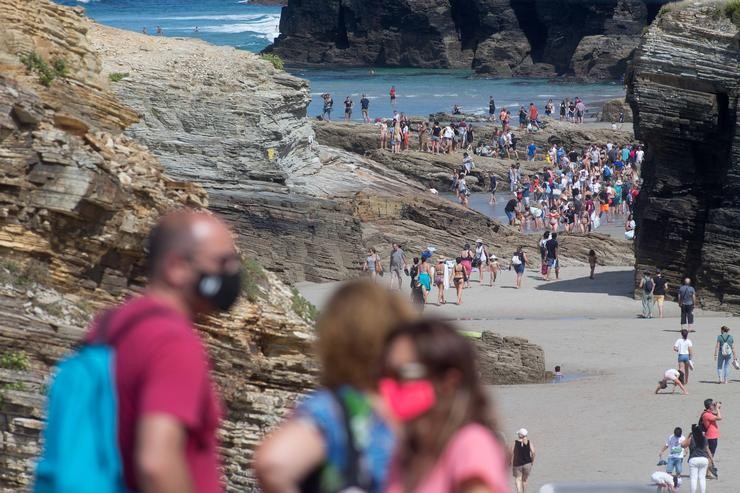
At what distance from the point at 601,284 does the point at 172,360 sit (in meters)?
26.9

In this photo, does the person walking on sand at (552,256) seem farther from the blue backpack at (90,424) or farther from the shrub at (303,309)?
the blue backpack at (90,424)

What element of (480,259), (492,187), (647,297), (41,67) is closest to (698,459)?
(41,67)

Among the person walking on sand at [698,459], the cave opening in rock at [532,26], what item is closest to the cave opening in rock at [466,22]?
the cave opening in rock at [532,26]

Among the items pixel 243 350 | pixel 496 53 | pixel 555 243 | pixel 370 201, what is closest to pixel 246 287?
pixel 243 350

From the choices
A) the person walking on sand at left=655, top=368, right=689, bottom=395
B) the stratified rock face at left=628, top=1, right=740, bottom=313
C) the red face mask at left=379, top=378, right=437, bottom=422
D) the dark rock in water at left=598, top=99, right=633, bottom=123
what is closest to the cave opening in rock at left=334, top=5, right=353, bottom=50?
the dark rock in water at left=598, top=99, right=633, bottom=123

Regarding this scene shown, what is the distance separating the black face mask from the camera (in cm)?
319

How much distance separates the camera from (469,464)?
3059 millimetres

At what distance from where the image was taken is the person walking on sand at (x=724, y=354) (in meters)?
20.1

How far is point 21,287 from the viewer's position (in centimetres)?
1101

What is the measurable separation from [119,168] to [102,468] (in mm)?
9426

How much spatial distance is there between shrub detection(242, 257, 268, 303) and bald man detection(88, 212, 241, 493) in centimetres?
922

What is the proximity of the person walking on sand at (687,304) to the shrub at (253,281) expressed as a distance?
1286 centimetres

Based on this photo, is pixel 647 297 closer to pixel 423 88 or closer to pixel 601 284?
pixel 601 284

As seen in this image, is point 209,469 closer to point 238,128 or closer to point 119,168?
point 119,168
